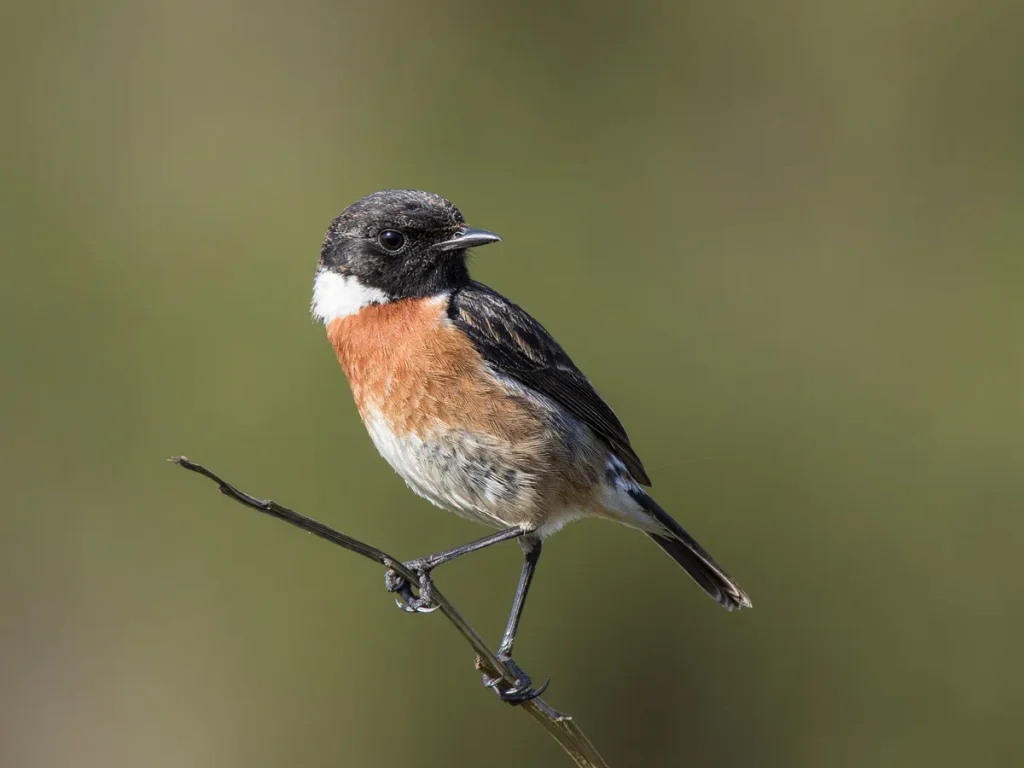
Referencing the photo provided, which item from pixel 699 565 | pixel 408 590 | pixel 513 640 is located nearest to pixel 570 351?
pixel 699 565

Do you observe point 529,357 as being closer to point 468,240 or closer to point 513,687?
point 468,240

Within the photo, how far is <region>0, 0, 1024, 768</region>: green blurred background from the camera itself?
7.11 meters

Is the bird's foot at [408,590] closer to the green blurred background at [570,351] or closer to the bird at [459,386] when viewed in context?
the bird at [459,386]

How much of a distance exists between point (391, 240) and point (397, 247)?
3 centimetres

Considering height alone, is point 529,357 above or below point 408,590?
above

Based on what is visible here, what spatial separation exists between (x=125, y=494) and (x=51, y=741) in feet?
5.22

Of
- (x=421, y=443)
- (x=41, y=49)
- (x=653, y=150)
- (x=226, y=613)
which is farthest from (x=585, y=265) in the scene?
(x=41, y=49)

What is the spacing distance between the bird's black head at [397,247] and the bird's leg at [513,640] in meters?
1.12

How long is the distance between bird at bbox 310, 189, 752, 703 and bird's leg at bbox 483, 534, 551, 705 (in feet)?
0.04

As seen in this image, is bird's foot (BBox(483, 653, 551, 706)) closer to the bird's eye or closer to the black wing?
the black wing

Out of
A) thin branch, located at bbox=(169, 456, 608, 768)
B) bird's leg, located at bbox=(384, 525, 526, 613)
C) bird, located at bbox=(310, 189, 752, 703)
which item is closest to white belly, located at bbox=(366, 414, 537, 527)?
bird, located at bbox=(310, 189, 752, 703)

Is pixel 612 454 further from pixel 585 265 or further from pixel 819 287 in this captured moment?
pixel 819 287

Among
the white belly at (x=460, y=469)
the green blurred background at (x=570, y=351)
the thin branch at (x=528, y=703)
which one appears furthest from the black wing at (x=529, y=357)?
the green blurred background at (x=570, y=351)

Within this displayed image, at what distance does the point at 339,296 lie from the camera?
4730 millimetres
